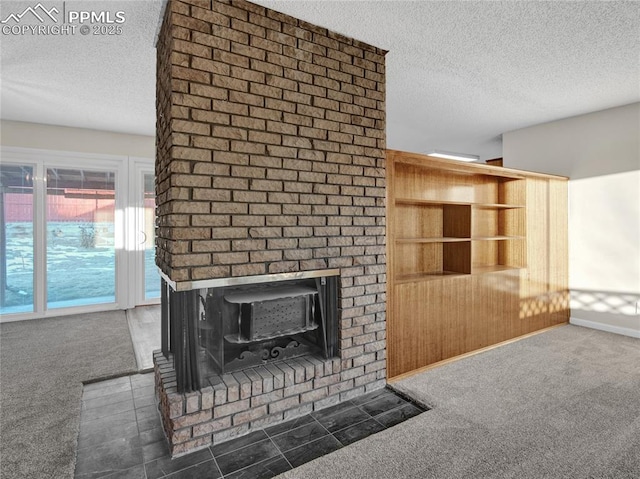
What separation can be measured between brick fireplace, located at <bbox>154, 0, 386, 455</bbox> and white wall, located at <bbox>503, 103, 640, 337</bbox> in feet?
10.2

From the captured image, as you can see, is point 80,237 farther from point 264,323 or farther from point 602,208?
point 602,208

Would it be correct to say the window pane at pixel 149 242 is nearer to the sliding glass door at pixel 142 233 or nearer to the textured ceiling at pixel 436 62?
the sliding glass door at pixel 142 233

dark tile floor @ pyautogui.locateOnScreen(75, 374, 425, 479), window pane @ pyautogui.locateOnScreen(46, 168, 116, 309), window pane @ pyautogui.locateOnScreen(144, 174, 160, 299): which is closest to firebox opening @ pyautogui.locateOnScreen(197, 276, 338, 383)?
dark tile floor @ pyautogui.locateOnScreen(75, 374, 425, 479)

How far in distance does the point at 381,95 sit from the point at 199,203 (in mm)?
1646

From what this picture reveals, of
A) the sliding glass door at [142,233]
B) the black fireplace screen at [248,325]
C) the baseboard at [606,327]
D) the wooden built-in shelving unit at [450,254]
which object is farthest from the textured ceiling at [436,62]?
the baseboard at [606,327]

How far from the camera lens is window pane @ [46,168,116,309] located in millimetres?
4875

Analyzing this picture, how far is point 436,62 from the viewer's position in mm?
2904

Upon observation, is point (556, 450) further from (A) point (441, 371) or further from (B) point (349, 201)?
(B) point (349, 201)

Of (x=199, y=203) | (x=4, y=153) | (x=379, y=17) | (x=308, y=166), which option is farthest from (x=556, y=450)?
(x=4, y=153)

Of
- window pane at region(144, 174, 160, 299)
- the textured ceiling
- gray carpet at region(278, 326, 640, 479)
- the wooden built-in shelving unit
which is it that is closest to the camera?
gray carpet at region(278, 326, 640, 479)

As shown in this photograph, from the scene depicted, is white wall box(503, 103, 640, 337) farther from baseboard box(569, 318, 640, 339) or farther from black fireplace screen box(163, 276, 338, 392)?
black fireplace screen box(163, 276, 338, 392)

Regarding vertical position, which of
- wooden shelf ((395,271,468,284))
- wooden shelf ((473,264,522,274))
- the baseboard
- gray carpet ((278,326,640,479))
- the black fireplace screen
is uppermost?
wooden shelf ((473,264,522,274))

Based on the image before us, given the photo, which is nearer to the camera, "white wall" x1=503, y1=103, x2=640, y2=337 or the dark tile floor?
the dark tile floor

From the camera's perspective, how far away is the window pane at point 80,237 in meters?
4.88
